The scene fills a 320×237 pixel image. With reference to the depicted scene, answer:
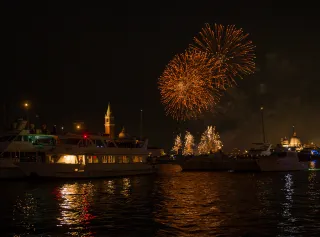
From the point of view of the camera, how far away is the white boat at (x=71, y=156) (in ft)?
209

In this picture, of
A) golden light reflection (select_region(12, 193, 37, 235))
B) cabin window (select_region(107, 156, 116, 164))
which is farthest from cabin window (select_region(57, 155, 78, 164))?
golden light reflection (select_region(12, 193, 37, 235))

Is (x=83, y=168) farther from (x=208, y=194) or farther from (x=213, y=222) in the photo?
(x=213, y=222)

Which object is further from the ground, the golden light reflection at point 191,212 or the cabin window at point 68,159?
the cabin window at point 68,159

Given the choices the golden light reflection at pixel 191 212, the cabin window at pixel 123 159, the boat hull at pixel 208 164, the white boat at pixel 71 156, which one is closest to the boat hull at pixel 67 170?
the white boat at pixel 71 156

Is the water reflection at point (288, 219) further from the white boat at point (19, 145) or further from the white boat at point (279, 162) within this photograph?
the white boat at point (279, 162)

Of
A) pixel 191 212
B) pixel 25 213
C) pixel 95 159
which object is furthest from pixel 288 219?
pixel 95 159

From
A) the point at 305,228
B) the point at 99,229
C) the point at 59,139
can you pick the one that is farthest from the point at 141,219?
the point at 59,139

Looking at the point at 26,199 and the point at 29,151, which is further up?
the point at 29,151

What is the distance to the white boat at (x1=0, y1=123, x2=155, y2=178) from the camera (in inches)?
2504

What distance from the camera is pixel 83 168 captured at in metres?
65.4

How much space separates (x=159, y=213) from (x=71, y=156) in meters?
35.2

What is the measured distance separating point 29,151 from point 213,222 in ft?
164

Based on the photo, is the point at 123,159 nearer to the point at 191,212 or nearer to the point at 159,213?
the point at 159,213

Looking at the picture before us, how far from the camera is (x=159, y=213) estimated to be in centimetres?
3262
